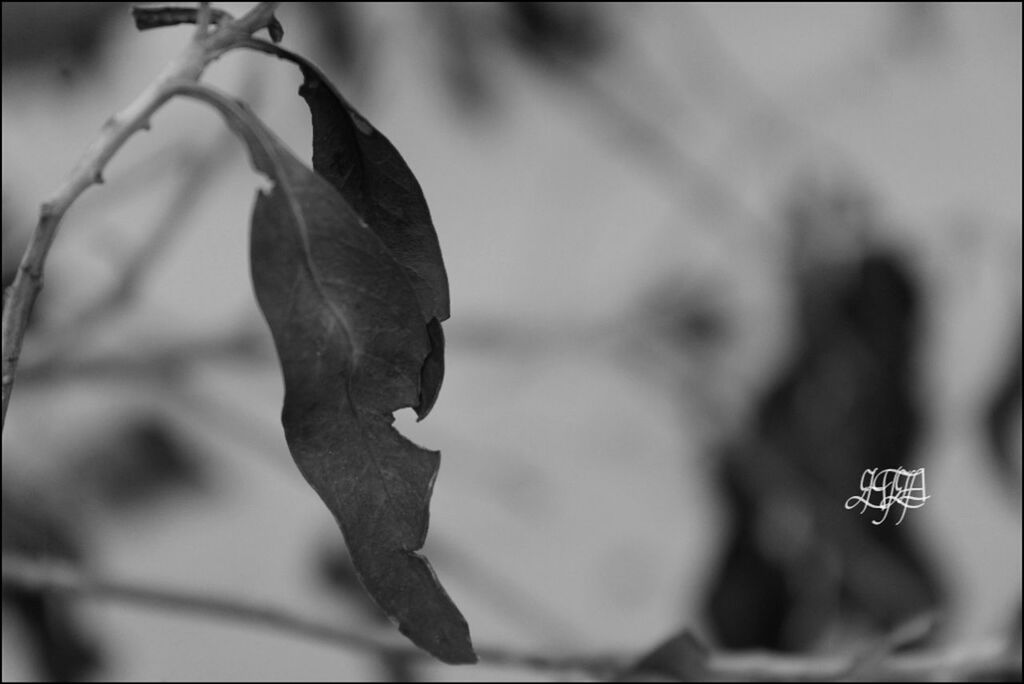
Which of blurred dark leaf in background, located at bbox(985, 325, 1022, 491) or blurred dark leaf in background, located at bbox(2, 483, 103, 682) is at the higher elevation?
blurred dark leaf in background, located at bbox(985, 325, 1022, 491)

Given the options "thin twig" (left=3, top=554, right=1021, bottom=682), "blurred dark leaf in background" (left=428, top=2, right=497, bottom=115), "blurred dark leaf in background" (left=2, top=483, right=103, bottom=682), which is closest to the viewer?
"thin twig" (left=3, top=554, right=1021, bottom=682)

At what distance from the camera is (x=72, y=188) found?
23 cm

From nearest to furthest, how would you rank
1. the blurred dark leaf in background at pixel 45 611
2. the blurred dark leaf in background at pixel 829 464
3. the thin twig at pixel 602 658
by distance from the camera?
the thin twig at pixel 602 658 → the blurred dark leaf in background at pixel 45 611 → the blurred dark leaf in background at pixel 829 464

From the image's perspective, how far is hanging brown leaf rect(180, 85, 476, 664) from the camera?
228 mm

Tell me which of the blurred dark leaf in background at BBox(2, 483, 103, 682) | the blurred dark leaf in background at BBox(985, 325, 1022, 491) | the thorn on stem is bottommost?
the blurred dark leaf in background at BBox(2, 483, 103, 682)

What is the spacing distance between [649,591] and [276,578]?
1.08 feet

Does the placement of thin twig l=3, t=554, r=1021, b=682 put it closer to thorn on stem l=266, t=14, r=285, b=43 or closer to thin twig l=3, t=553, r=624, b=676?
thin twig l=3, t=553, r=624, b=676

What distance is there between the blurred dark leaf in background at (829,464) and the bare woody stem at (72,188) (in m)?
0.59

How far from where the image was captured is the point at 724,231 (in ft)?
3.66

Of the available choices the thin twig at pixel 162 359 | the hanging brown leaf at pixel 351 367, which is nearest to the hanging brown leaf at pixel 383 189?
the hanging brown leaf at pixel 351 367

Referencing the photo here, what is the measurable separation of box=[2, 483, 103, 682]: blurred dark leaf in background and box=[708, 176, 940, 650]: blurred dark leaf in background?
38 centimetres

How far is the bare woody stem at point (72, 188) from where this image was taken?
8.7 inches

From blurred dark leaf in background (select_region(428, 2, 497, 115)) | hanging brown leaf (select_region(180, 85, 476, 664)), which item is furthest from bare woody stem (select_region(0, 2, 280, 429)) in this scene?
blurred dark leaf in background (select_region(428, 2, 497, 115))

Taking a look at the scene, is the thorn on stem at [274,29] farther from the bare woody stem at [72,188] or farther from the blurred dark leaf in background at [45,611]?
the blurred dark leaf in background at [45,611]
